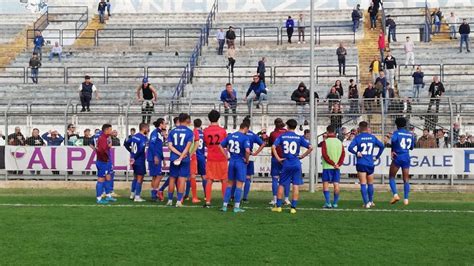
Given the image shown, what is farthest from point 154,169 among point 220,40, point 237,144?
point 220,40

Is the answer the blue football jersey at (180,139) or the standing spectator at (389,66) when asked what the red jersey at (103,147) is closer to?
the blue football jersey at (180,139)

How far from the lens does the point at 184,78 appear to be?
3503cm

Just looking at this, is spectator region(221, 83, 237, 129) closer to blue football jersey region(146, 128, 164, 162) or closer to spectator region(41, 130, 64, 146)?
spectator region(41, 130, 64, 146)

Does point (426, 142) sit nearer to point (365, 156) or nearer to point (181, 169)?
point (365, 156)

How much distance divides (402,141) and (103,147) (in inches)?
272

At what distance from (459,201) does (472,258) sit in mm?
9407

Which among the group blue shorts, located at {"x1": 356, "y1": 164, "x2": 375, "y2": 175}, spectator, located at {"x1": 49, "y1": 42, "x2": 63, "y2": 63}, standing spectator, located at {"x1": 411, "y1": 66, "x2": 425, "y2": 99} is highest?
spectator, located at {"x1": 49, "y1": 42, "x2": 63, "y2": 63}

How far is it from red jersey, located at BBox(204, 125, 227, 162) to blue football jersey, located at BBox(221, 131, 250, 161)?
2.58ft

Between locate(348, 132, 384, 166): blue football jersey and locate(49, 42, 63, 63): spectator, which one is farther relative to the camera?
locate(49, 42, 63, 63): spectator

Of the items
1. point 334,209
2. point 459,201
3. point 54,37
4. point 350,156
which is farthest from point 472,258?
point 54,37

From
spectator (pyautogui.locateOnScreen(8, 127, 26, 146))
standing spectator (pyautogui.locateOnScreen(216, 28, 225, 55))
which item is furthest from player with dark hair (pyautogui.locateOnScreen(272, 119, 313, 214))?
standing spectator (pyautogui.locateOnScreen(216, 28, 225, 55))

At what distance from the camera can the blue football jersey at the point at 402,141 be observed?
1847cm

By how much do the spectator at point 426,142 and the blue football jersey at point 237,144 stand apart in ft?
29.2

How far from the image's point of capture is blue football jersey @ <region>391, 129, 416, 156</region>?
1847 cm
